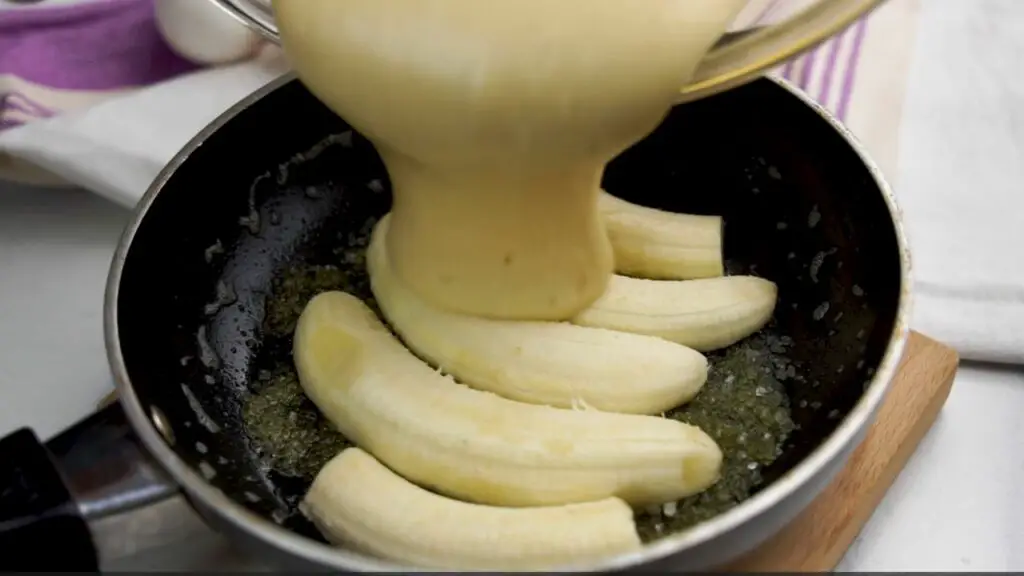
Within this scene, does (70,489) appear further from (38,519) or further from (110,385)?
(110,385)

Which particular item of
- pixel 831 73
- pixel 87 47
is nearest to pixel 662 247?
pixel 831 73

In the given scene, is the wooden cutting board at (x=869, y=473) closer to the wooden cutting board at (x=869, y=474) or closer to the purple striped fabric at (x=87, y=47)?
the wooden cutting board at (x=869, y=474)

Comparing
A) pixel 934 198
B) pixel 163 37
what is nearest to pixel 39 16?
pixel 163 37

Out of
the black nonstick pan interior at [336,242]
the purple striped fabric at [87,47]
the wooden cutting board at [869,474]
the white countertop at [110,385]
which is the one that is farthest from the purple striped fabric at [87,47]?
the wooden cutting board at [869,474]

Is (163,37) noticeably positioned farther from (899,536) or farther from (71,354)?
(899,536)

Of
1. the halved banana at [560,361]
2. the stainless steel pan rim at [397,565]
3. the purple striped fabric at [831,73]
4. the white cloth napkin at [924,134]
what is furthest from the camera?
the purple striped fabric at [831,73]

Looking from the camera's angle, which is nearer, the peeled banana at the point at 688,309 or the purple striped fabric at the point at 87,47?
the peeled banana at the point at 688,309
